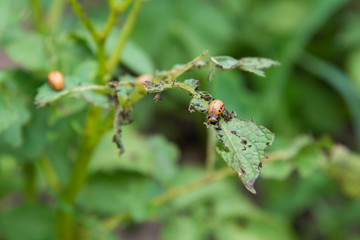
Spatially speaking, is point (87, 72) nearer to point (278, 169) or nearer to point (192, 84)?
point (192, 84)

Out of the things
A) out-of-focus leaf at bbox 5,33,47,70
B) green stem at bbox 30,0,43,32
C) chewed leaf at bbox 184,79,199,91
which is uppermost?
green stem at bbox 30,0,43,32

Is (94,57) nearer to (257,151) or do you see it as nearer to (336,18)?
(257,151)

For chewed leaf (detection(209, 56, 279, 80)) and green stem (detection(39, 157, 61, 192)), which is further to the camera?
green stem (detection(39, 157, 61, 192))

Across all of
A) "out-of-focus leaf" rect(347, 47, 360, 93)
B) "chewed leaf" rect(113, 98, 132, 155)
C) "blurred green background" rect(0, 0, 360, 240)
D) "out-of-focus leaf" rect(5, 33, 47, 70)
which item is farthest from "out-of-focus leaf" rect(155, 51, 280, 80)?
"out-of-focus leaf" rect(347, 47, 360, 93)

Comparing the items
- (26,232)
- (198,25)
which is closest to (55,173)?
(26,232)

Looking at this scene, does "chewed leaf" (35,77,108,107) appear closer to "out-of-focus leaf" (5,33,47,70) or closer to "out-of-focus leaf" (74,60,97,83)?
"out-of-focus leaf" (74,60,97,83)

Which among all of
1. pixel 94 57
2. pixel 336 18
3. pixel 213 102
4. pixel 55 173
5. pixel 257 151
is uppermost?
pixel 336 18
